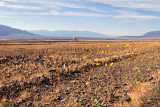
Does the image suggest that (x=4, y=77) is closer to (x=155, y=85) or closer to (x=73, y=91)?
(x=73, y=91)

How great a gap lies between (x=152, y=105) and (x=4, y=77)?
732cm

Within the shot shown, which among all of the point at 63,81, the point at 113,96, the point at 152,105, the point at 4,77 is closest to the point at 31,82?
the point at 63,81

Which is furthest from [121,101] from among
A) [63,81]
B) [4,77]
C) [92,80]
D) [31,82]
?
[4,77]

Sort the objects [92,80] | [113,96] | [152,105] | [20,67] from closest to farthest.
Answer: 1. [152,105]
2. [113,96]
3. [92,80]
4. [20,67]

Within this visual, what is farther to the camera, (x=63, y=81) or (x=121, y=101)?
(x=63, y=81)

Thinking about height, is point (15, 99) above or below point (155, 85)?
below

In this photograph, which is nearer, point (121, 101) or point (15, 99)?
point (121, 101)

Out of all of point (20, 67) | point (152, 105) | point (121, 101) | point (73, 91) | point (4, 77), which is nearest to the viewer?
point (152, 105)

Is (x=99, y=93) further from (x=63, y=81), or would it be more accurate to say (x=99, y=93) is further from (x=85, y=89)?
(x=63, y=81)

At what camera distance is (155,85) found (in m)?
5.66

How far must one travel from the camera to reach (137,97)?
5133mm

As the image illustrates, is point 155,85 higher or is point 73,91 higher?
point 155,85

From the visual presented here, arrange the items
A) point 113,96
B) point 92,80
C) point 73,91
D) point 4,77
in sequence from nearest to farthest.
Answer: point 113,96 < point 73,91 < point 92,80 < point 4,77

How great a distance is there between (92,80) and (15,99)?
3.32 m
